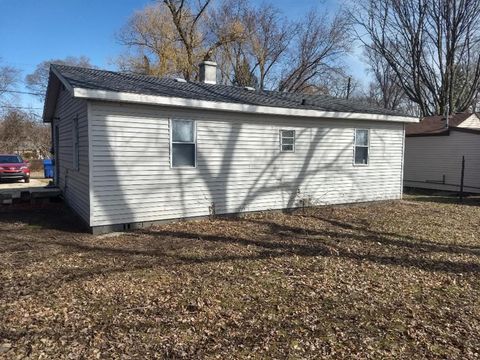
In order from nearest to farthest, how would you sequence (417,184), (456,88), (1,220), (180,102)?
(180,102) → (1,220) → (417,184) → (456,88)

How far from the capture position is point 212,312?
4246 millimetres

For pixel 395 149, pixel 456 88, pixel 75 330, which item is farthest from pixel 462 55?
pixel 75 330

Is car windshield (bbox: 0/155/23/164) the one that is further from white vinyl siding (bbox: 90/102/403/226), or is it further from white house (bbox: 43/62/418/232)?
white vinyl siding (bbox: 90/102/403/226)

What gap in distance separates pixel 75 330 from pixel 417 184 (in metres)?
17.8

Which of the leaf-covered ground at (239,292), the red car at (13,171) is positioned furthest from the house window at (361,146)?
the red car at (13,171)

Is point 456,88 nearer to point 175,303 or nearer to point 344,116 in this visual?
point 344,116

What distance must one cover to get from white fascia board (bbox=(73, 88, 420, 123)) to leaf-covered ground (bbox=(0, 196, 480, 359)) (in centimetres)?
266

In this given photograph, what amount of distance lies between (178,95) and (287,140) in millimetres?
3364

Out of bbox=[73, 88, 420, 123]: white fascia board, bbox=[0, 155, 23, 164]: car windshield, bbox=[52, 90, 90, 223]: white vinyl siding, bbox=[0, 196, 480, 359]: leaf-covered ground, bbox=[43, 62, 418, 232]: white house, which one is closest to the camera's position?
bbox=[0, 196, 480, 359]: leaf-covered ground

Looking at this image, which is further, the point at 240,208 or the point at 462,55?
the point at 462,55

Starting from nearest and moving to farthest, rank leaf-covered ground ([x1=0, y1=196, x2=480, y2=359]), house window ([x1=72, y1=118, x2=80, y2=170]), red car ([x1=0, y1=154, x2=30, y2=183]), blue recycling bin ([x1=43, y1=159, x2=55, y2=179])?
leaf-covered ground ([x1=0, y1=196, x2=480, y2=359])
house window ([x1=72, y1=118, x2=80, y2=170])
red car ([x1=0, y1=154, x2=30, y2=183])
blue recycling bin ([x1=43, y1=159, x2=55, y2=179])

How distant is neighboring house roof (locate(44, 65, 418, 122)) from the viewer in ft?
24.7

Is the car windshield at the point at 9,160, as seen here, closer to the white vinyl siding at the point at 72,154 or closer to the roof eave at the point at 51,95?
the roof eave at the point at 51,95

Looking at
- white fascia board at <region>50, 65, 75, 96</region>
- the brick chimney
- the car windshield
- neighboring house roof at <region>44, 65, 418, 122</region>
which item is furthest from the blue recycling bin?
white fascia board at <region>50, 65, 75, 96</region>
